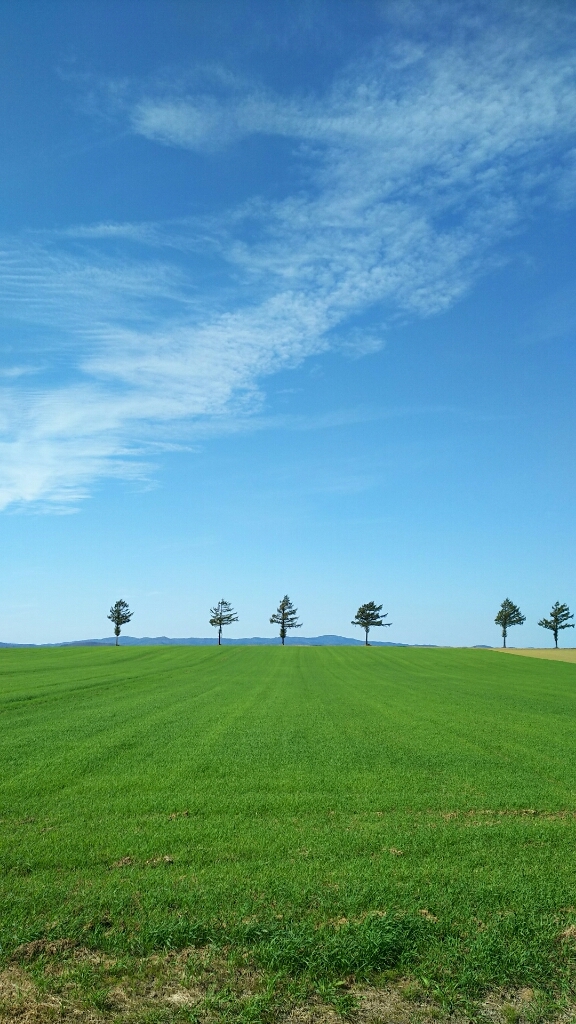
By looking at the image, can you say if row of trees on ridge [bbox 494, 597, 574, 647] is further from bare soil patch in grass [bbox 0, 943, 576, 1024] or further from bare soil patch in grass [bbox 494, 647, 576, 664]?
bare soil patch in grass [bbox 0, 943, 576, 1024]

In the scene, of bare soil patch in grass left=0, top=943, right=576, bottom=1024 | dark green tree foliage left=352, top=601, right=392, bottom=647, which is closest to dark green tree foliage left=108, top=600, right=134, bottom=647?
dark green tree foliage left=352, top=601, right=392, bottom=647

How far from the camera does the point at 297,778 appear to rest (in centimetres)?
1272

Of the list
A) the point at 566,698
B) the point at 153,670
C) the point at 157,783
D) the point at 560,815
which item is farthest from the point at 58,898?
the point at 153,670

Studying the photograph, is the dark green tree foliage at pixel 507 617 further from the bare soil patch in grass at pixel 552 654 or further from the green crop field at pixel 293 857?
the green crop field at pixel 293 857

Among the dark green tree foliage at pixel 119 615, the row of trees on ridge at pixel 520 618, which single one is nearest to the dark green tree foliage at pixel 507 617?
the row of trees on ridge at pixel 520 618

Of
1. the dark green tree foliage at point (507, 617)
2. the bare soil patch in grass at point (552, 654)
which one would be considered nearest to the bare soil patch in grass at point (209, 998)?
the bare soil patch in grass at point (552, 654)

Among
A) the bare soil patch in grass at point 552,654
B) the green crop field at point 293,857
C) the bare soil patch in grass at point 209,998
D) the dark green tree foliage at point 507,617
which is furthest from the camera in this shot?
the dark green tree foliage at point 507,617

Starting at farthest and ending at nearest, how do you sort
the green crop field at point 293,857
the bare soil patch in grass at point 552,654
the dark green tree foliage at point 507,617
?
1. the dark green tree foliage at point 507,617
2. the bare soil patch in grass at point 552,654
3. the green crop field at point 293,857

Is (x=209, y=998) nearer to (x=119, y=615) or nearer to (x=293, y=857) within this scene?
(x=293, y=857)

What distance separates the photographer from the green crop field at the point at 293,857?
6008 mm

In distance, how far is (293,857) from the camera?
8.50 meters

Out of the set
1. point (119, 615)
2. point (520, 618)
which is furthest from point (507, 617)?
point (119, 615)

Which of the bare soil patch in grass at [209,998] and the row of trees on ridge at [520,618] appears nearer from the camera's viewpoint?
the bare soil patch in grass at [209,998]

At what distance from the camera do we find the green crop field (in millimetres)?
6008
